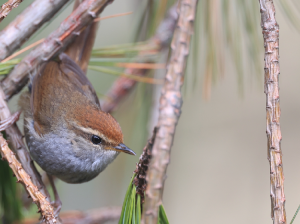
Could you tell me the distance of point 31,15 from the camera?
132 cm

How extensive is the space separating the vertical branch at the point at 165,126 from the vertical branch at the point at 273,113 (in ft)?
0.87

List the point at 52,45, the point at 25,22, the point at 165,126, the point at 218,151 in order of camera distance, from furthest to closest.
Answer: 1. the point at 218,151
2. the point at 52,45
3. the point at 25,22
4. the point at 165,126

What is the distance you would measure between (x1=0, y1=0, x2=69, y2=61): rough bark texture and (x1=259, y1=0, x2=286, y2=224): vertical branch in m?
0.91

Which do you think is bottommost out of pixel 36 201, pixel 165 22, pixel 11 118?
pixel 36 201

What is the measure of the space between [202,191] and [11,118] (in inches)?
114

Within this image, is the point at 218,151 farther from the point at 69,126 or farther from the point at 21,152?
the point at 21,152

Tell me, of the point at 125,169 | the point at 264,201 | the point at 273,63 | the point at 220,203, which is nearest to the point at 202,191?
the point at 220,203

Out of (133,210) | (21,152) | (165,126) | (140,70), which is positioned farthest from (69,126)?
(165,126)

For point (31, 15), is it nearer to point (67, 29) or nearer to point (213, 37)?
point (67, 29)

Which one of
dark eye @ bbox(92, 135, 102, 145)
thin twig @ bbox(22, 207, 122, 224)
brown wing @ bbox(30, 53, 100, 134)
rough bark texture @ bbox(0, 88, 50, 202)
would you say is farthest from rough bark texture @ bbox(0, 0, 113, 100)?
thin twig @ bbox(22, 207, 122, 224)

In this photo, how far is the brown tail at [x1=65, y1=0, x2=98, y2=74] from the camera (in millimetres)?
1769

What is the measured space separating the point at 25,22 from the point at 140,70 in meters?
0.90

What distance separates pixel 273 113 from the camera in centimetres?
76

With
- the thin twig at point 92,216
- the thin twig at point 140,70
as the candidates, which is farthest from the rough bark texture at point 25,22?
the thin twig at point 92,216
